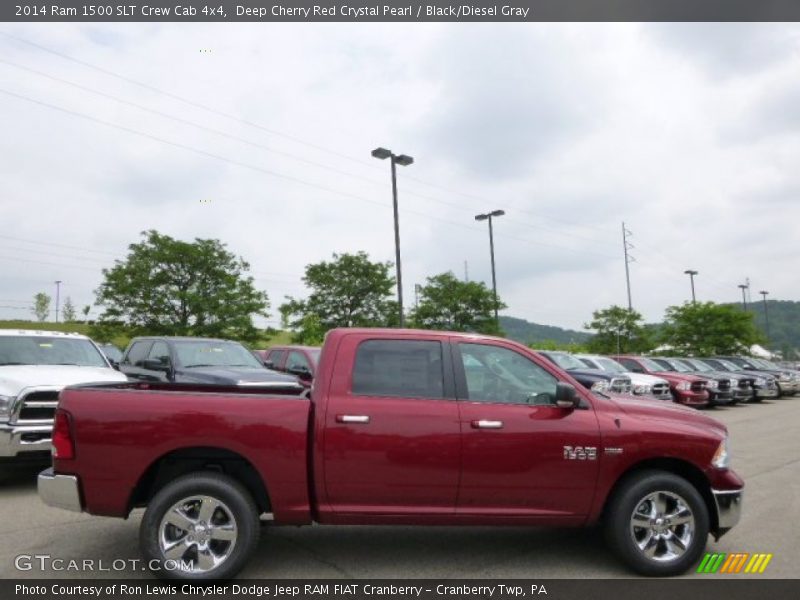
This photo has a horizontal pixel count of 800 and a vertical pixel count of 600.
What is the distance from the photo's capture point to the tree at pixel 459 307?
36.7m

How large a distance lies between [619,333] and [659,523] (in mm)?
39048

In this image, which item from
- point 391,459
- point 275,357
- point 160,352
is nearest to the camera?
point 391,459

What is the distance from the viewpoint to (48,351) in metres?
9.41

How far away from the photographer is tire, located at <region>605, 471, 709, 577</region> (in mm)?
4879

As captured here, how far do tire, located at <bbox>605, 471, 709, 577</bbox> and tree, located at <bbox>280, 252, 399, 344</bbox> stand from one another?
33035mm

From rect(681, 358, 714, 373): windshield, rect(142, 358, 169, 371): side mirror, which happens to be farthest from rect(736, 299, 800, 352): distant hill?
rect(142, 358, 169, 371): side mirror

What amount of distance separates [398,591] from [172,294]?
3479cm

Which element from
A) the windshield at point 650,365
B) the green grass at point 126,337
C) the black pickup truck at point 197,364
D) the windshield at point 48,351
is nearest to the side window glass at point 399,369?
the black pickup truck at point 197,364

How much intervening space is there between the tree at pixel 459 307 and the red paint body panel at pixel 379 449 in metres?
31.5

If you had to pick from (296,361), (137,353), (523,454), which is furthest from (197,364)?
(523,454)

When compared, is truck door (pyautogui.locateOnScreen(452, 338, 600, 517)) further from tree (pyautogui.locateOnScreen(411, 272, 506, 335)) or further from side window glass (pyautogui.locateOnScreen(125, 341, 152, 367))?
tree (pyautogui.locateOnScreen(411, 272, 506, 335))

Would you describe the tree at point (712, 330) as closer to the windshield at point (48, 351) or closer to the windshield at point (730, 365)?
the windshield at point (730, 365)

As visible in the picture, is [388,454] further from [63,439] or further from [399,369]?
[63,439]

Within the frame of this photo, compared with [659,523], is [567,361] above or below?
above
